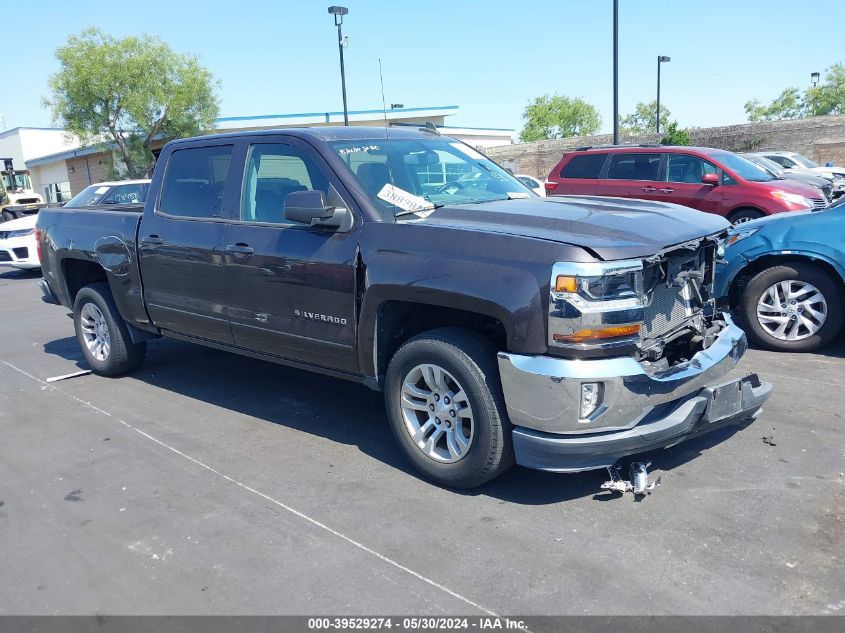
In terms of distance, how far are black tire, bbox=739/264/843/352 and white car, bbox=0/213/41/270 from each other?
13355 millimetres

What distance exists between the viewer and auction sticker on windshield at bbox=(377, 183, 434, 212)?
4340 millimetres

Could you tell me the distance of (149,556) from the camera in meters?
3.52

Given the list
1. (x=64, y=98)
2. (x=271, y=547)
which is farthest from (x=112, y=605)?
(x=64, y=98)

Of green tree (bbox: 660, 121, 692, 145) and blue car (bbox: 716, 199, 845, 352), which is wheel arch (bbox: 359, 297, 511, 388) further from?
green tree (bbox: 660, 121, 692, 145)

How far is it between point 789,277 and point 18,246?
1400 cm

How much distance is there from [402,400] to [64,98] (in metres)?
31.1

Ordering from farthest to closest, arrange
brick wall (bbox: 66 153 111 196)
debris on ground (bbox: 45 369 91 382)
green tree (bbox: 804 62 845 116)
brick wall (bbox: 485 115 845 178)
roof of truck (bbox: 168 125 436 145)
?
green tree (bbox: 804 62 845 116), brick wall (bbox: 66 153 111 196), brick wall (bbox: 485 115 845 178), debris on ground (bbox: 45 369 91 382), roof of truck (bbox: 168 125 436 145)

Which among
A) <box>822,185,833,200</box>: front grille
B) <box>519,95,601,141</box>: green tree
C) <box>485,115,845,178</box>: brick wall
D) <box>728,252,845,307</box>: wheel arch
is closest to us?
<box>728,252,845,307</box>: wheel arch

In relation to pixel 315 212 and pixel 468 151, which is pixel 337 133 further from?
pixel 468 151

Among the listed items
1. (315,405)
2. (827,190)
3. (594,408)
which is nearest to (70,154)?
(827,190)

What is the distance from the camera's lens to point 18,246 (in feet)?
47.8

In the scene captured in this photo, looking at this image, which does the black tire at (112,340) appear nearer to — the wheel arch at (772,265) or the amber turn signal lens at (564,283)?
the amber turn signal lens at (564,283)

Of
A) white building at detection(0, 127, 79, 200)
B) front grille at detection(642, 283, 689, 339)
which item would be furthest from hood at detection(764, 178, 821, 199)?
white building at detection(0, 127, 79, 200)

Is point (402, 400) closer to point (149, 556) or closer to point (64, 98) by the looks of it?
point (149, 556)
